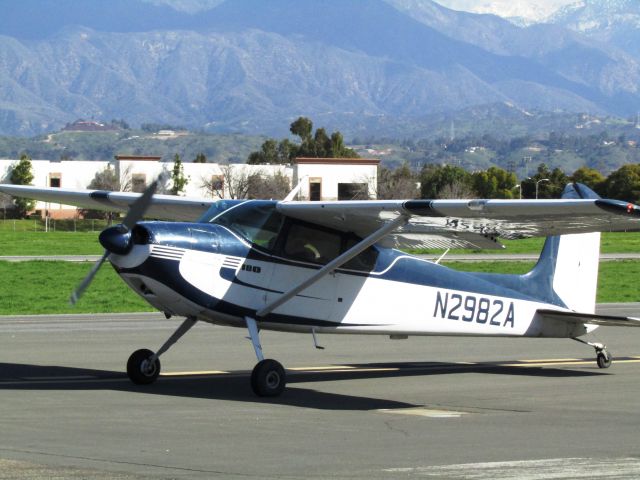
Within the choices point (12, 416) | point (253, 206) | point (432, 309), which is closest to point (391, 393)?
point (432, 309)

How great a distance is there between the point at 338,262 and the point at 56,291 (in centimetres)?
2028

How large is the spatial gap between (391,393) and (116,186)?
319 ft

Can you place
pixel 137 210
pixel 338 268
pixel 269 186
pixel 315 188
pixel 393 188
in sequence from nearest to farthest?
pixel 137 210
pixel 338 268
pixel 269 186
pixel 315 188
pixel 393 188

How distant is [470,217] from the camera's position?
45.9 feet

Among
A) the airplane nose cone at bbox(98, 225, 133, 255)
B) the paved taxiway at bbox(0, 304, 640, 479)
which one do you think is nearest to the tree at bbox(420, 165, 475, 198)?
the paved taxiway at bbox(0, 304, 640, 479)

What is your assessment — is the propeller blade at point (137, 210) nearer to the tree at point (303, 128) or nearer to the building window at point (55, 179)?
the building window at point (55, 179)

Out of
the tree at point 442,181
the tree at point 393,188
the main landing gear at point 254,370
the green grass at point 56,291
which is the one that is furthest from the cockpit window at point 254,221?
the tree at point 442,181

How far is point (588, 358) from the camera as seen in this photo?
18.8m

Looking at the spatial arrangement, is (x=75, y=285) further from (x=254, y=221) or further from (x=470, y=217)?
(x=470, y=217)

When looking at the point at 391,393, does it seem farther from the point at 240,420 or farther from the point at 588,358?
the point at 588,358

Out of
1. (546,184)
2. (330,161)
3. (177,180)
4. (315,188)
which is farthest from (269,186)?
(546,184)

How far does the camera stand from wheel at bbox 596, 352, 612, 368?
17281 millimetres

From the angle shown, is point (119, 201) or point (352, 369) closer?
point (352, 369)

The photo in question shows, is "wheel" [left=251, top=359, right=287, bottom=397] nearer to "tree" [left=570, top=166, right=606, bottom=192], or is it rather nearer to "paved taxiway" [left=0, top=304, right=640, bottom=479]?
"paved taxiway" [left=0, top=304, right=640, bottom=479]
